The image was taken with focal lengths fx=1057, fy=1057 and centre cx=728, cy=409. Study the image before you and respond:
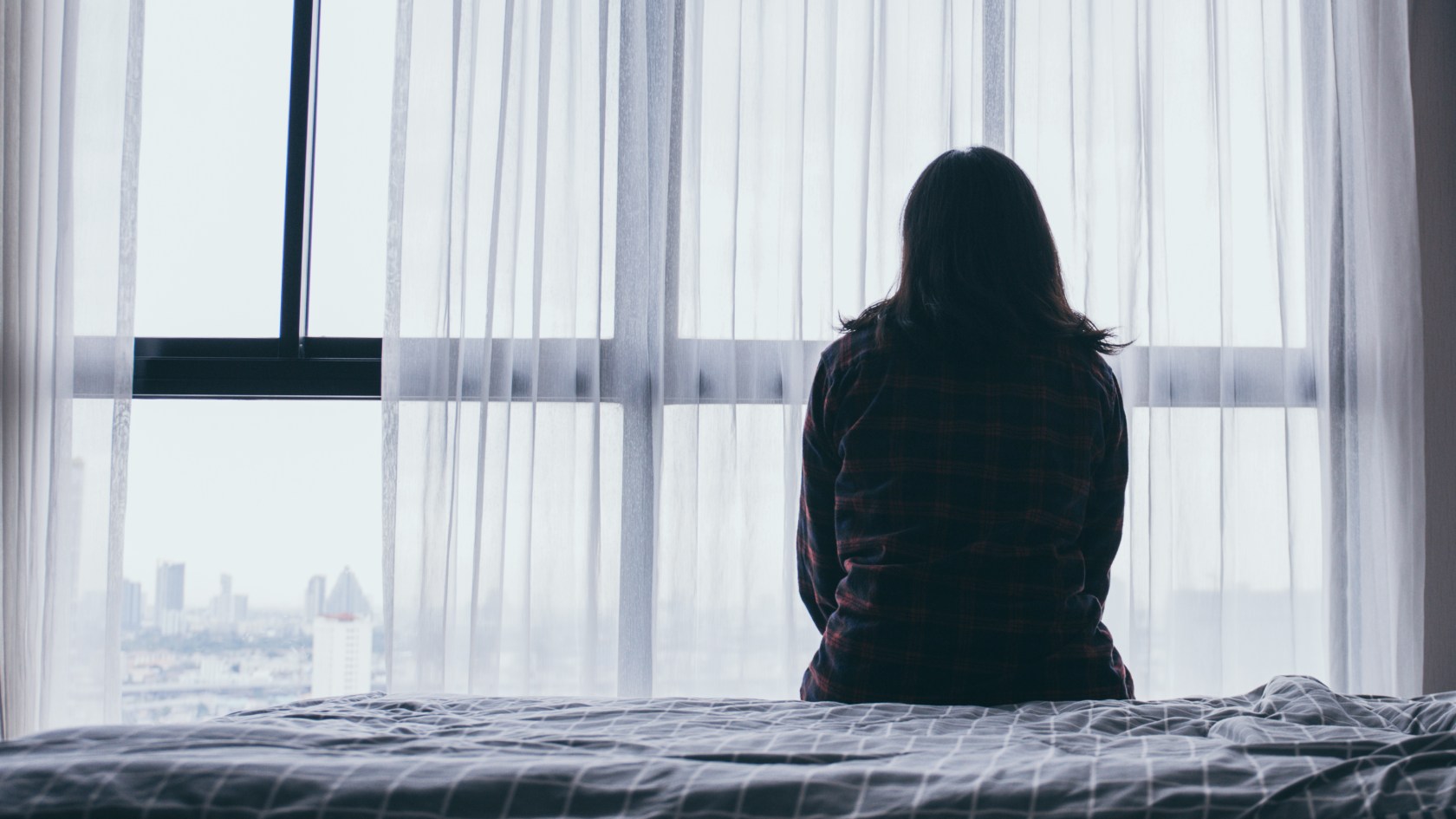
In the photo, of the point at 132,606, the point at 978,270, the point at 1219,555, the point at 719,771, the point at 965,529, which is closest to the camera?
the point at 719,771

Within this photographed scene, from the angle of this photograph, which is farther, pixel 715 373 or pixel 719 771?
pixel 715 373

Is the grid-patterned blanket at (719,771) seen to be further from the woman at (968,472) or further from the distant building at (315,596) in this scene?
the distant building at (315,596)

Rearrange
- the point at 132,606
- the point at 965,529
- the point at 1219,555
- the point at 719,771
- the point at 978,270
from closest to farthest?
the point at 719,771 < the point at 965,529 < the point at 978,270 < the point at 1219,555 < the point at 132,606

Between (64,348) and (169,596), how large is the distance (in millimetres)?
547

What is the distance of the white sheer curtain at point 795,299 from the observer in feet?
6.63

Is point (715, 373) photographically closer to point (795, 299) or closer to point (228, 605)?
point (795, 299)

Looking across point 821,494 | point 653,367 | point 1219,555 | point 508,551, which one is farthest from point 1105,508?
point 508,551

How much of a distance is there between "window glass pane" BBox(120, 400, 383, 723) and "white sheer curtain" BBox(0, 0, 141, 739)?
12 cm

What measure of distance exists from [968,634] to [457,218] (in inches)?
54.5

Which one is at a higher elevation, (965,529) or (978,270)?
(978,270)

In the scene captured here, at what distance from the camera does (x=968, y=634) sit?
43.6 inches

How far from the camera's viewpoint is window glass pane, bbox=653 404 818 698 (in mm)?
2023

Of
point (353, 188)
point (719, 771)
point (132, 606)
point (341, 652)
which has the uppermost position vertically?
point (353, 188)

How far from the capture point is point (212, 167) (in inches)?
88.8
